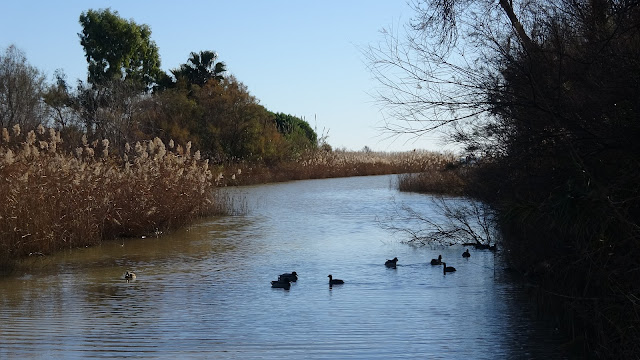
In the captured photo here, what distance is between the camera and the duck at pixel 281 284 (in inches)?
436

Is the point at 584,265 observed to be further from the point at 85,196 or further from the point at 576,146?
the point at 85,196

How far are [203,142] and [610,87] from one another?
36424 millimetres

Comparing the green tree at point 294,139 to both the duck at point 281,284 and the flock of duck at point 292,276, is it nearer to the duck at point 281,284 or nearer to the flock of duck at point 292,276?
the flock of duck at point 292,276

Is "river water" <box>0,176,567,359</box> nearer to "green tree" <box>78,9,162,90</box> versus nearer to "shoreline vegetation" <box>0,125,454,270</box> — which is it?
"shoreline vegetation" <box>0,125,454,270</box>

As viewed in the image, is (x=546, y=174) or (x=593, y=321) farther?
(x=546, y=174)

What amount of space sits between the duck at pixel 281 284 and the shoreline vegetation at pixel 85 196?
447cm

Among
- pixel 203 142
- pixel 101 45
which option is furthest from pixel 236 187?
pixel 101 45

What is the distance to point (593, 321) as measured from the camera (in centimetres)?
666

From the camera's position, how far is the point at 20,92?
42.8 m

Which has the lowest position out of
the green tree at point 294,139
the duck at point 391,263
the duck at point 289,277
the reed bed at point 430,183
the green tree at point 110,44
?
the duck at point 289,277

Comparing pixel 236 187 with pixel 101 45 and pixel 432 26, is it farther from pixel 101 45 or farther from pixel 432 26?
pixel 432 26

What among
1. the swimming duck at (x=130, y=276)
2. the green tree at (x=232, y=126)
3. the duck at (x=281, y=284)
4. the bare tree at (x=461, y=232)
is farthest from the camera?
the green tree at (x=232, y=126)

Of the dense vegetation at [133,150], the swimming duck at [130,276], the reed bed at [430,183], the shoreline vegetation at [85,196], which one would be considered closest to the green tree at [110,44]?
the dense vegetation at [133,150]

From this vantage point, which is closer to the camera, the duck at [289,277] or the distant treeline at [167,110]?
the duck at [289,277]
